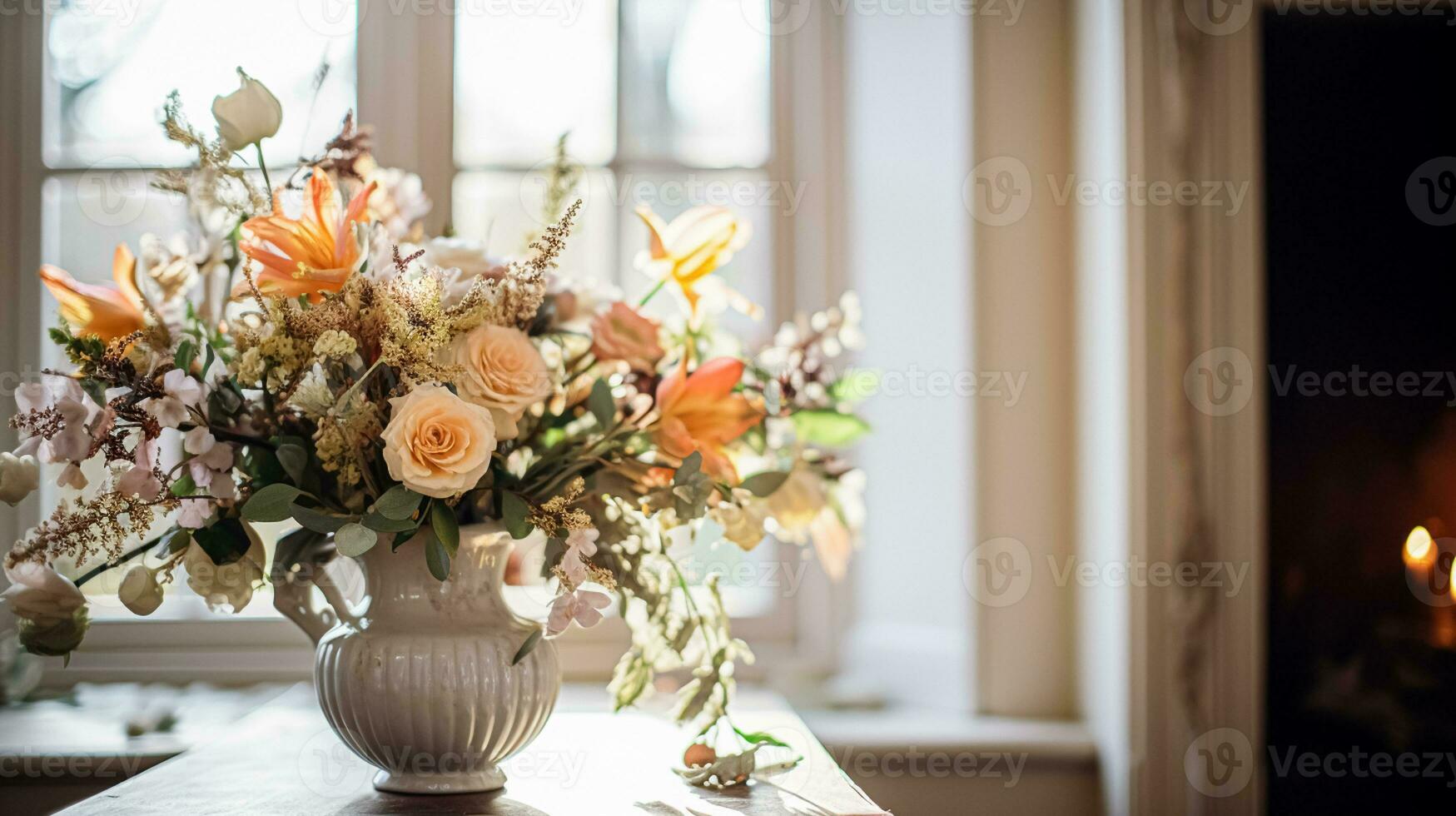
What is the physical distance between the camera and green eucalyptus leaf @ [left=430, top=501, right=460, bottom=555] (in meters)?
0.88

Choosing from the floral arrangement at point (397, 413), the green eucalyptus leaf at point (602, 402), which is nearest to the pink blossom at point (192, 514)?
the floral arrangement at point (397, 413)

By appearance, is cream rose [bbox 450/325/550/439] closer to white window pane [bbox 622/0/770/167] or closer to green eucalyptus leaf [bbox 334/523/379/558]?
green eucalyptus leaf [bbox 334/523/379/558]

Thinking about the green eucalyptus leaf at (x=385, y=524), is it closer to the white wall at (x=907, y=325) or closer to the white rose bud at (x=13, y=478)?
the white rose bud at (x=13, y=478)

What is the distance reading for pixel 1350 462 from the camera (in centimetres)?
146

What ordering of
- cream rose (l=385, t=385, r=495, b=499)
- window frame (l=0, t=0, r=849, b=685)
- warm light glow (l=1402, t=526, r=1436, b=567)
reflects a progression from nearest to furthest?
cream rose (l=385, t=385, r=495, b=499)
warm light glow (l=1402, t=526, r=1436, b=567)
window frame (l=0, t=0, r=849, b=685)

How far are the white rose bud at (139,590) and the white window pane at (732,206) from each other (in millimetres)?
948

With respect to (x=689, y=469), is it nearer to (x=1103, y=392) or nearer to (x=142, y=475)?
(x=142, y=475)

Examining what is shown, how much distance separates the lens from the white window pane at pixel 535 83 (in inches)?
68.1

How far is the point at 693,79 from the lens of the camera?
5.72 feet

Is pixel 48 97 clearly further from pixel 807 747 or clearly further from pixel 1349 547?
pixel 1349 547

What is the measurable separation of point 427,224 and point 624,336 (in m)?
0.79

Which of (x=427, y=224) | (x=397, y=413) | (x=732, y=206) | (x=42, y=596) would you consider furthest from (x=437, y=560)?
(x=732, y=206)

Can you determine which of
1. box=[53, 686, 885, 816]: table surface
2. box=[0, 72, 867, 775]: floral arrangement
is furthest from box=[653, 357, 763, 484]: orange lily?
box=[53, 686, 885, 816]: table surface

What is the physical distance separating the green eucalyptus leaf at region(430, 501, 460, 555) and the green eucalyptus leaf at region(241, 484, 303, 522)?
115mm
